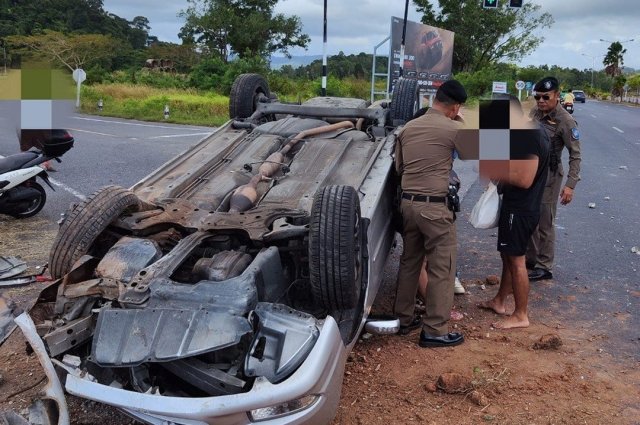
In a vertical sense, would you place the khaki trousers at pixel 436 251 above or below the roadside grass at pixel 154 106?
below

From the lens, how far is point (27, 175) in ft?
22.1

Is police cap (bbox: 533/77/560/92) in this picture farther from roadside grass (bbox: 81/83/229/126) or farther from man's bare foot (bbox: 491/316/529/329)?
roadside grass (bbox: 81/83/229/126)

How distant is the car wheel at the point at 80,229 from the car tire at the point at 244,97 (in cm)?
274

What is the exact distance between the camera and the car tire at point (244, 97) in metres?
6.18

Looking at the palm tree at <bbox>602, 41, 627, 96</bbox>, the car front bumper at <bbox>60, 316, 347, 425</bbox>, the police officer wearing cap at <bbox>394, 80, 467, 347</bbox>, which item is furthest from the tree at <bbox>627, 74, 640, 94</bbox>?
the car front bumper at <bbox>60, 316, 347, 425</bbox>

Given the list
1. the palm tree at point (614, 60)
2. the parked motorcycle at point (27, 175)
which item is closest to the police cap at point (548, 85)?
the parked motorcycle at point (27, 175)

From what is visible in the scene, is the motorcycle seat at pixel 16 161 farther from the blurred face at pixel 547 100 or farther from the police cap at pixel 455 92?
the blurred face at pixel 547 100

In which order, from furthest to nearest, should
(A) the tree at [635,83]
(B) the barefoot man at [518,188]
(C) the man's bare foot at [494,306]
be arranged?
1. (A) the tree at [635,83]
2. (C) the man's bare foot at [494,306]
3. (B) the barefoot man at [518,188]

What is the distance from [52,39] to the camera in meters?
24.9

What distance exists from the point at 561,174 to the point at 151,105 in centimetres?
1852

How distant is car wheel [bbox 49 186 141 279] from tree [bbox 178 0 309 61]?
31866 millimetres

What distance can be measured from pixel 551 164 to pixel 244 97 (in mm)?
3128

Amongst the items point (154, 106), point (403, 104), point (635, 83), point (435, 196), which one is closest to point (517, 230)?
point (435, 196)

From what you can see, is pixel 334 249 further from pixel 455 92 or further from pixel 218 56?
pixel 218 56
